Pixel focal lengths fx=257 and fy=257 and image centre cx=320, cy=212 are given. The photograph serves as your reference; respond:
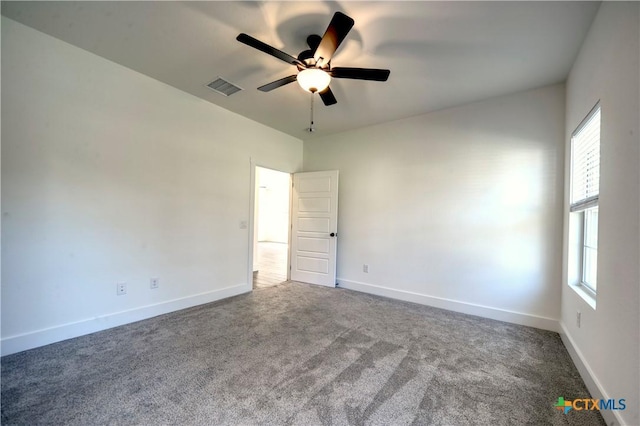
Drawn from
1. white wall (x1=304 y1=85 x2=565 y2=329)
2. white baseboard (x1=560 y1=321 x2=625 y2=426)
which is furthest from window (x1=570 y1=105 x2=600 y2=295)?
white baseboard (x1=560 y1=321 x2=625 y2=426)

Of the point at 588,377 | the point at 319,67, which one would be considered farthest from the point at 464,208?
the point at 319,67

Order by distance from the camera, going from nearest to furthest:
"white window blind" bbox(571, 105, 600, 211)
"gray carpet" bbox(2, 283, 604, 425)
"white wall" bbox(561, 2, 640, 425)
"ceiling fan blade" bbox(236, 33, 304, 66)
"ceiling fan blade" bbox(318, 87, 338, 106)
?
"white wall" bbox(561, 2, 640, 425) < "gray carpet" bbox(2, 283, 604, 425) < "ceiling fan blade" bbox(236, 33, 304, 66) < "white window blind" bbox(571, 105, 600, 211) < "ceiling fan blade" bbox(318, 87, 338, 106)

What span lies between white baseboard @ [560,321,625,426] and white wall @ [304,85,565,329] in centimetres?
51

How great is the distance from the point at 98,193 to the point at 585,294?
4.71m

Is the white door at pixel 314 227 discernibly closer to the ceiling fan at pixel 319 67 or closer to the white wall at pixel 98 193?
the white wall at pixel 98 193

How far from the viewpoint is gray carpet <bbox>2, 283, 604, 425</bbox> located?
63.6 inches

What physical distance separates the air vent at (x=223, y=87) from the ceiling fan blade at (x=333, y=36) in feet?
4.86

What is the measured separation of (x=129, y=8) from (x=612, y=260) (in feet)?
12.6

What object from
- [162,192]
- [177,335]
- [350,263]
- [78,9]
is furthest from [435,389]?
[78,9]

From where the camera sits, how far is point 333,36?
1.81 m

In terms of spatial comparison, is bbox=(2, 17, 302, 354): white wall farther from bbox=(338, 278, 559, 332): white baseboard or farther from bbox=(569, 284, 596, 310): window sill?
bbox=(569, 284, 596, 310): window sill

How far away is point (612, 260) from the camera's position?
1.61 metres

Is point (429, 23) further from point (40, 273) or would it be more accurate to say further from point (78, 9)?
point (40, 273)

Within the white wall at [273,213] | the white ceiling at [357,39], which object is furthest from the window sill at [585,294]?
the white wall at [273,213]
